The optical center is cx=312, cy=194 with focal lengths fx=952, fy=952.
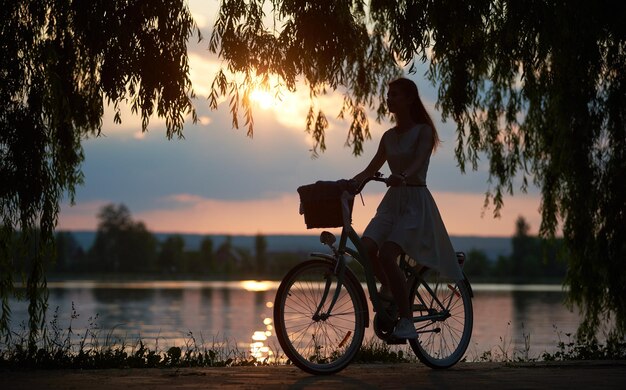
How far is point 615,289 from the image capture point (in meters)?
10.0

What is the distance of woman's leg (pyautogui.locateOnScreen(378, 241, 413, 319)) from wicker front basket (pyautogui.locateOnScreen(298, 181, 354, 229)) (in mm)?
381

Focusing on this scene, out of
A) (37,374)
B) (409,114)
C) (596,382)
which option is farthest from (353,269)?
(37,374)

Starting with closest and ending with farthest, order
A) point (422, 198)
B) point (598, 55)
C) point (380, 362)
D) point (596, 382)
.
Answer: point (596, 382) < point (422, 198) < point (380, 362) < point (598, 55)

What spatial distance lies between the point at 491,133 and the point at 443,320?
5.12 meters

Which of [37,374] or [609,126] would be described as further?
[609,126]

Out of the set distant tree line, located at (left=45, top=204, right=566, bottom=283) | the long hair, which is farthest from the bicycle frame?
distant tree line, located at (left=45, top=204, right=566, bottom=283)

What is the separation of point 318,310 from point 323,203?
2.29 ft

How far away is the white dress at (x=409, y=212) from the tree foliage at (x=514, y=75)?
1.49 m

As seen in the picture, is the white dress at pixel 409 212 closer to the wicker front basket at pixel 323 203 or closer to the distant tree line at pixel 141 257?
the wicker front basket at pixel 323 203

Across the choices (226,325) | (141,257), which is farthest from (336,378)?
(141,257)

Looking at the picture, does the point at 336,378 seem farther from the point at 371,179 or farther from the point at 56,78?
the point at 56,78

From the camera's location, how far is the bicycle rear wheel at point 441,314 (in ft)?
22.4

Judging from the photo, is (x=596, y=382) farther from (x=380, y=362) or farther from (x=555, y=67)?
(x=555, y=67)

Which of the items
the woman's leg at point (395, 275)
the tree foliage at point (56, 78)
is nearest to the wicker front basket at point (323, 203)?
the woman's leg at point (395, 275)
